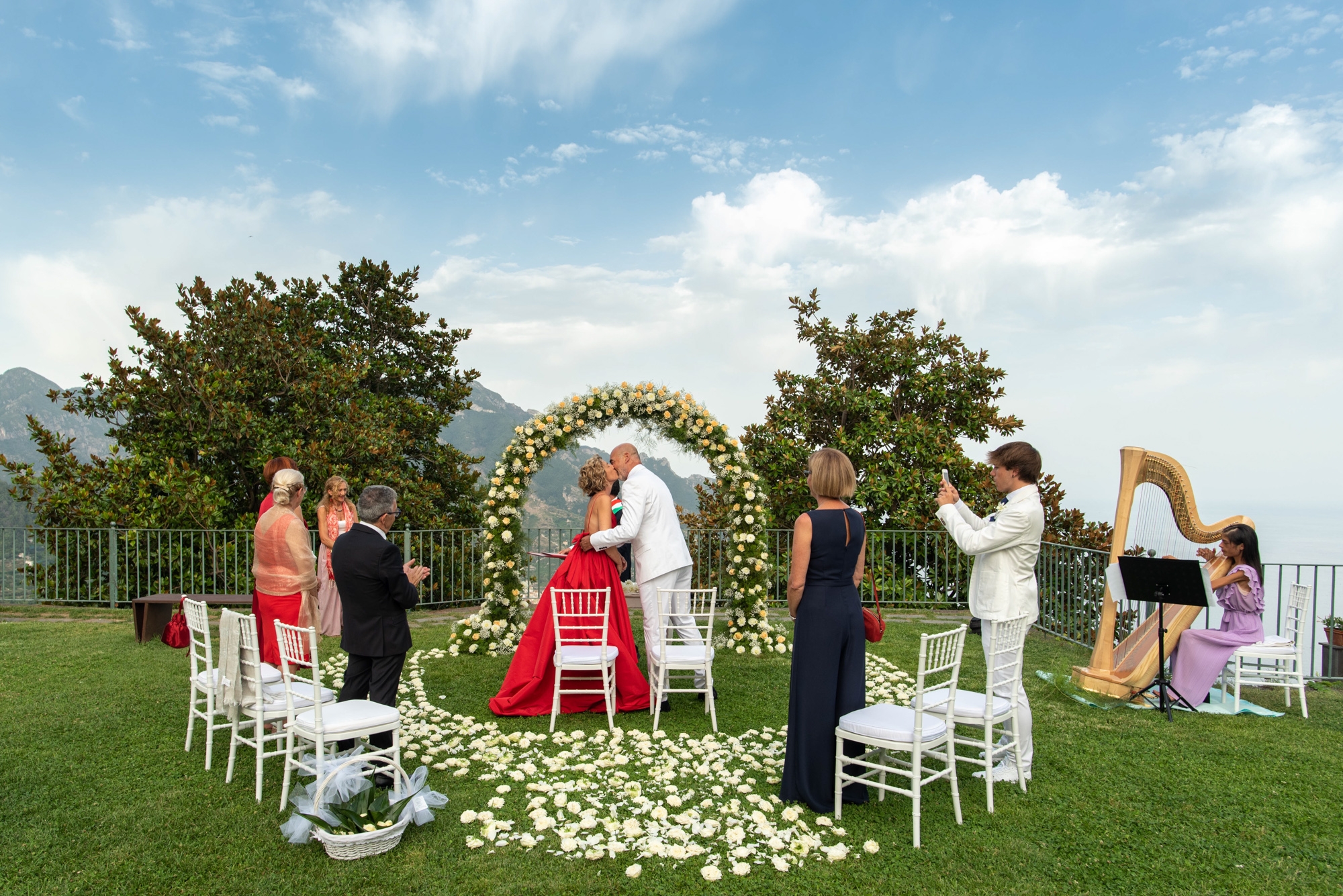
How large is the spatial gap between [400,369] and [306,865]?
12374 mm

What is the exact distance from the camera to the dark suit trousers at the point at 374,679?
4559mm

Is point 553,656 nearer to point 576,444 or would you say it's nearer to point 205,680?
point 205,680

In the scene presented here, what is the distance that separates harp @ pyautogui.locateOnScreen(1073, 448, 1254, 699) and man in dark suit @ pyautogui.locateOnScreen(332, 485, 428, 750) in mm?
5561

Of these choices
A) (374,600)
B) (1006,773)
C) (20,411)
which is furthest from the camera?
(20,411)

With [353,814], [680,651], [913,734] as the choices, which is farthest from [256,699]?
[913,734]

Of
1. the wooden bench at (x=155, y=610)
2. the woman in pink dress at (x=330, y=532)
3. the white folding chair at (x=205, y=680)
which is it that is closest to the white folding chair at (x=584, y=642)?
the white folding chair at (x=205, y=680)

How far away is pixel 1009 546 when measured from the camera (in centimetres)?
469

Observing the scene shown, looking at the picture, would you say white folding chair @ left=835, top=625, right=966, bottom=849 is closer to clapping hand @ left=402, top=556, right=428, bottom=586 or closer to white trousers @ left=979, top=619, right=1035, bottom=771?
white trousers @ left=979, top=619, right=1035, bottom=771

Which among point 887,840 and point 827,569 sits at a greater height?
point 827,569

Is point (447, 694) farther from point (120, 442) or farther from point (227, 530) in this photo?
point (120, 442)

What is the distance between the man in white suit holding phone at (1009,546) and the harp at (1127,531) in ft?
7.61

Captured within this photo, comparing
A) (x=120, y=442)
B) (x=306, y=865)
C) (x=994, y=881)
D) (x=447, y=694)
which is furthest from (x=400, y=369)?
(x=994, y=881)

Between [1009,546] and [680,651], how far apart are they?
257 cm

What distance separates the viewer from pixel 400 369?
49.3 feet
